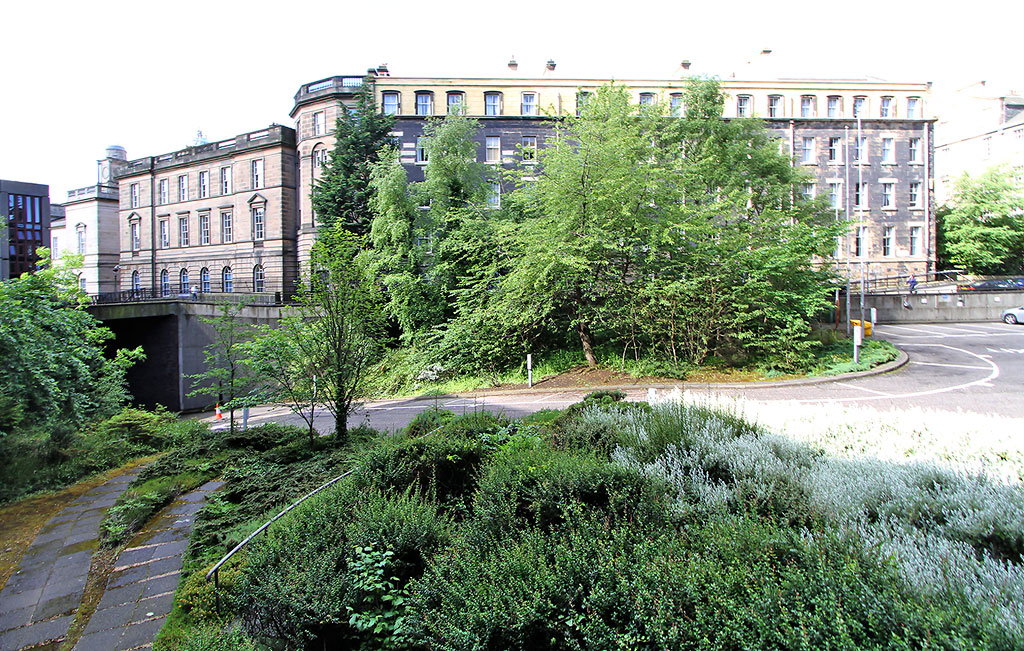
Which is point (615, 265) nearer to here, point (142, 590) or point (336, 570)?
point (336, 570)

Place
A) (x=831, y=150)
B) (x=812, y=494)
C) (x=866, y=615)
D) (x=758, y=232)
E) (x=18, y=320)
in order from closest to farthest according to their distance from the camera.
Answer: (x=866, y=615) → (x=812, y=494) → (x=18, y=320) → (x=758, y=232) → (x=831, y=150)

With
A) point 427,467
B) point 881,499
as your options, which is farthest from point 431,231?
point 881,499

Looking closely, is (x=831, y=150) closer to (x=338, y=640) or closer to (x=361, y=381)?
(x=361, y=381)

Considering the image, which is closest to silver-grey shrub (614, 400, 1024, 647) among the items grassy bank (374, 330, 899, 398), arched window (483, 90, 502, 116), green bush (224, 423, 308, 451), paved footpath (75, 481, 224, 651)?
paved footpath (75, 481, 224, 651)

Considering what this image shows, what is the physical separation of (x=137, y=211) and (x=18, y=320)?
63509 mm

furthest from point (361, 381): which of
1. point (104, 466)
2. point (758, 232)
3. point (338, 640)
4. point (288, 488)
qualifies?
point (758, 232)

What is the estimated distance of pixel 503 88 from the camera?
43250 mm

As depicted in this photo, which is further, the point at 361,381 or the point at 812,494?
the point at 361,381

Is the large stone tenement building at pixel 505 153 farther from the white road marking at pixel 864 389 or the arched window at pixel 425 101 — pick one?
the white road marking at pixel 864 389

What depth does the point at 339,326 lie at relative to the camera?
926 cm

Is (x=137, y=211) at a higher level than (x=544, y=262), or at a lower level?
higher

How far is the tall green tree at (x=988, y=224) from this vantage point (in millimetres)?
44406

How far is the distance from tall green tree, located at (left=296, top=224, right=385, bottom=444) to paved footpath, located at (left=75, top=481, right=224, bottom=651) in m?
3.18

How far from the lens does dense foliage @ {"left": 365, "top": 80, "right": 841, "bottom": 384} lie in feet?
61.0
